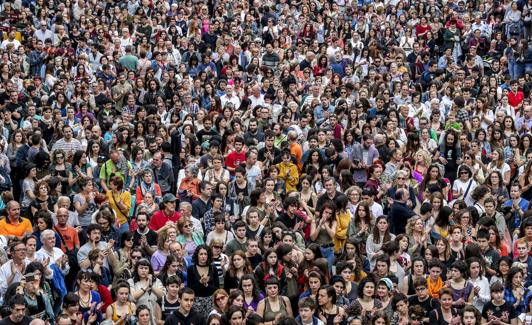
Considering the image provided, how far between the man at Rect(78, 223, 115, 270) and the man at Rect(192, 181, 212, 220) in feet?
6.75

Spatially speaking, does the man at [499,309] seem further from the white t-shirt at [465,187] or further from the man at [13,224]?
the man at [13,224]

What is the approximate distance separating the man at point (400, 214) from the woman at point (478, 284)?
2.33 meters

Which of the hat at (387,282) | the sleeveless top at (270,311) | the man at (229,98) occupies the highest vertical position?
the hat at (387,282)

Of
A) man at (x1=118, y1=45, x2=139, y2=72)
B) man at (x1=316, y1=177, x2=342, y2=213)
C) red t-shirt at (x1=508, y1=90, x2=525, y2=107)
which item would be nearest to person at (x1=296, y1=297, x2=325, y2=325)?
man at (x1=316, y1=177, x2=342, y2=213)

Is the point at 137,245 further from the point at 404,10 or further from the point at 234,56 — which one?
the point at 404,10

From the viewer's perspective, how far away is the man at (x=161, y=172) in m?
18.1

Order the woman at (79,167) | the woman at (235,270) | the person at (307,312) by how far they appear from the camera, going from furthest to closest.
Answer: the woman at (79,167) < the woman at (235,270) < the person at (307,312)

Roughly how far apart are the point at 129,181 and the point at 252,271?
4.00m

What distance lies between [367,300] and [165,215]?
11.8 ft

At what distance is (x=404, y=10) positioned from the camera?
27.9 metres

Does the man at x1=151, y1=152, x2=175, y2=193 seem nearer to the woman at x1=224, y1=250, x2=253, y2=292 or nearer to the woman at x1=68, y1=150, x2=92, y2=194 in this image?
the woman at x1=68, y1=150, x2=92, y2=194

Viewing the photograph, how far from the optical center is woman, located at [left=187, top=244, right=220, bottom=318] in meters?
13.7

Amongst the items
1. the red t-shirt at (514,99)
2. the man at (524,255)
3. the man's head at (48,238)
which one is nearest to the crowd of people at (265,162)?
the man's head at (48,238)

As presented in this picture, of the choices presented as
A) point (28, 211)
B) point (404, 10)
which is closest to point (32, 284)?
point (28, 211)
